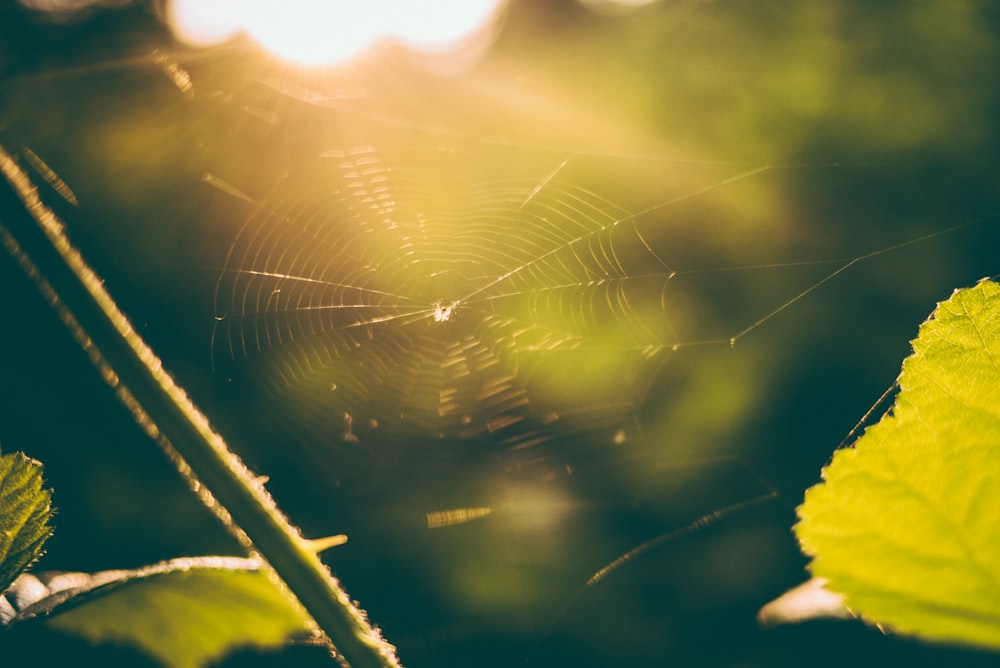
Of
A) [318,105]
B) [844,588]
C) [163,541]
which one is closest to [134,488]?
[163,541]

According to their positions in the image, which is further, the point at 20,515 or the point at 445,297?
the point at 445,297

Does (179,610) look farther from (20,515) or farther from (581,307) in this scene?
(581,307)

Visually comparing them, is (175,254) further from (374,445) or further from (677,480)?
(677,480)

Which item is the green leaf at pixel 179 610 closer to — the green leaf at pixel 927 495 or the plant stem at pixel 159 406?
the plant stem at pixel 159 406

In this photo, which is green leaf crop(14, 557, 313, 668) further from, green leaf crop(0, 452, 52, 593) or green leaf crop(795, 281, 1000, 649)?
green leaf crop(795, 281, 1000, 649)

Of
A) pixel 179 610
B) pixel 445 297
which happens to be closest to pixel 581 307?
pixel 445 297

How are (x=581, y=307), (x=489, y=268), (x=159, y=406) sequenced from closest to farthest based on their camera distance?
1. (x=159, y=406)
2. (x=581, y=307)
3. (x=489, y=268)
